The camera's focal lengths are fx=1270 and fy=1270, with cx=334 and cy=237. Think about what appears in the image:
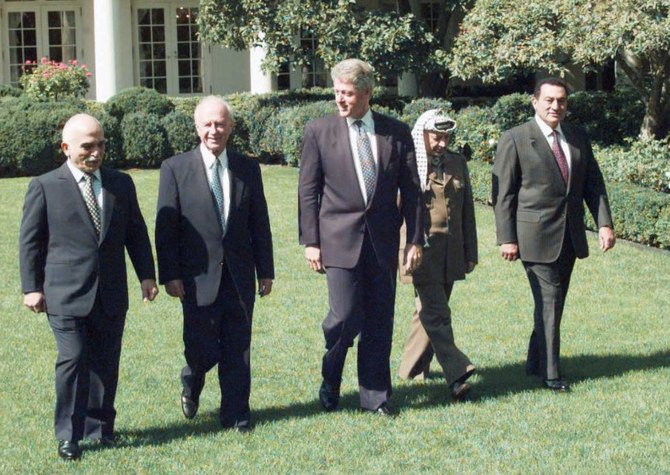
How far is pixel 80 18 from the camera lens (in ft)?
90.2

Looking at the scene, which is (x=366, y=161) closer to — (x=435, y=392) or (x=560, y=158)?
(x=560, y=158)

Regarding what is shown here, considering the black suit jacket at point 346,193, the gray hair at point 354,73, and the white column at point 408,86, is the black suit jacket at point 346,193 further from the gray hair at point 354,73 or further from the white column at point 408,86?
the white column at point 408,86

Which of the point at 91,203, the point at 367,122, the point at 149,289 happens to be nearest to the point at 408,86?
the point at 367,122

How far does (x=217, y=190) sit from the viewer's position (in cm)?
671

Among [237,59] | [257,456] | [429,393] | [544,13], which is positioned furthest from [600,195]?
[237,59]

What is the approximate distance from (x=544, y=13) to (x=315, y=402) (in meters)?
9.85

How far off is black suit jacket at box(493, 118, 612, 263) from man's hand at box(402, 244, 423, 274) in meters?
0.79

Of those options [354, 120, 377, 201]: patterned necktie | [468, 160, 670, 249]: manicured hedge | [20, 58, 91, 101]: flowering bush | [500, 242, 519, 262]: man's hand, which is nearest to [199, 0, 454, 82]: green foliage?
[20, 58, 91, 101]: flowering bush

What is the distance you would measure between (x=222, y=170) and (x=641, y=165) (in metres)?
9.35

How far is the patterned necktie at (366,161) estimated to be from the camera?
6.94m

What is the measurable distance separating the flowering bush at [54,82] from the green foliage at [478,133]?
28.8 ft

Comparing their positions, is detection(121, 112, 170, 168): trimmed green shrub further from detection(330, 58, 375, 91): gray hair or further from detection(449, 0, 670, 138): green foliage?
detection(330, 58, 375, 91): gray hair

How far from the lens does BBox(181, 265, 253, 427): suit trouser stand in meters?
6.72

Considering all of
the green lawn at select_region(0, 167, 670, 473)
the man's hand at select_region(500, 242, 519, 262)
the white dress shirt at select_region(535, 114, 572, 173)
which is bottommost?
the green lawn at select_region(0, 167, 670, 473)
